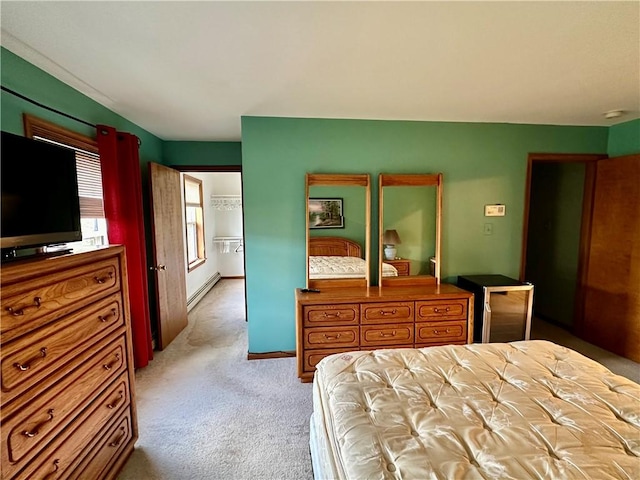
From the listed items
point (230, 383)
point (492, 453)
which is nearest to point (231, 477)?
point (230, 383)

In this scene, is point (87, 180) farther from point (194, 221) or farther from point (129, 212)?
point (194, 221)

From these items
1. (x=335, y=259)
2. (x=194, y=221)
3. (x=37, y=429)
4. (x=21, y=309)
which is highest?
(x=194, y=221)

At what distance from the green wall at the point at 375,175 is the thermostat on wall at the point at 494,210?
0.18 feet

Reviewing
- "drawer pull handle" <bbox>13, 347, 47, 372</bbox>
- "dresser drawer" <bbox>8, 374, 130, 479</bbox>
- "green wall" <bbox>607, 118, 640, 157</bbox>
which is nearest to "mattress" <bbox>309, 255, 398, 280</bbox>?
"dresser drawer" <bbox>8, 374, 130, 479</bbox>

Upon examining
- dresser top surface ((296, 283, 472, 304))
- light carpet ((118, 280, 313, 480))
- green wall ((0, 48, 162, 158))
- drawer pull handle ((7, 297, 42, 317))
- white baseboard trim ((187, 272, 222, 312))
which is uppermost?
green wall ((0, 48, 162, 158))

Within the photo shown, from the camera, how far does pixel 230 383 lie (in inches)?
104

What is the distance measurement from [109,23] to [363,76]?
4.81ft

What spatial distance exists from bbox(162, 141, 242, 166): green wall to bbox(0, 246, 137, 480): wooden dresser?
99.4 inches

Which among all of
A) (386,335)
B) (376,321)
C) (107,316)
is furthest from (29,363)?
(386,335)

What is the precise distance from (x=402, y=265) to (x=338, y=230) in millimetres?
797

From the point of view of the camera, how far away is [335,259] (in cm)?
305

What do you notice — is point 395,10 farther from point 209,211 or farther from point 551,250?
point 209,211

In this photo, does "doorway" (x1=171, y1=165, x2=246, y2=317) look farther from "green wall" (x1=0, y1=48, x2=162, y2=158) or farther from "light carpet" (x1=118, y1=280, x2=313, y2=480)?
"green wall" (x1=0, y1=48, x2=162, y2=158)

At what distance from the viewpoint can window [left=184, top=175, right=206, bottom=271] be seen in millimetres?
5168
